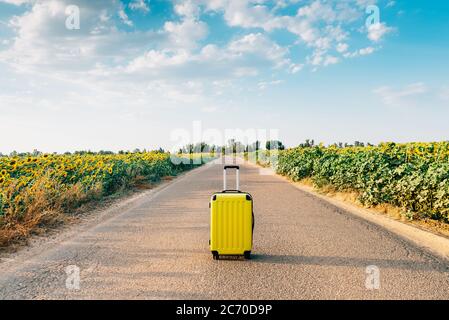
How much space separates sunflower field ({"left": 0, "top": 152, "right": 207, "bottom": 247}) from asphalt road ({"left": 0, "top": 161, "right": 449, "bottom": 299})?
1.09 m

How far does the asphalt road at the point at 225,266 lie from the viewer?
4605mm

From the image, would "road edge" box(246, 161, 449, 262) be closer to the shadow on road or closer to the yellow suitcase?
the shadow on road

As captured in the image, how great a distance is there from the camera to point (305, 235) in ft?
25.3

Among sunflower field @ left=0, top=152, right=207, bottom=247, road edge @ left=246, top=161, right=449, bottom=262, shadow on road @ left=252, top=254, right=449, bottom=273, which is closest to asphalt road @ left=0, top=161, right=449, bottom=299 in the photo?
shadow on road @ left=252, top=254, right=449, bottom=273

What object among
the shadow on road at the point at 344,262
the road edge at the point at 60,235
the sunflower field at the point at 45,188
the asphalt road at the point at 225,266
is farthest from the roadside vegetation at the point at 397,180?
the sunflower field at the point at 45,188

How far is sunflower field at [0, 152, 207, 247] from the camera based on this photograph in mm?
7980

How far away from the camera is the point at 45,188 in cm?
1038

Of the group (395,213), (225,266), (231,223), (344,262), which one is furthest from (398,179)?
(225,266)

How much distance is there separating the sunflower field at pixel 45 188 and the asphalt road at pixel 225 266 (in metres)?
1.09

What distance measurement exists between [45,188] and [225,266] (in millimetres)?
6652
